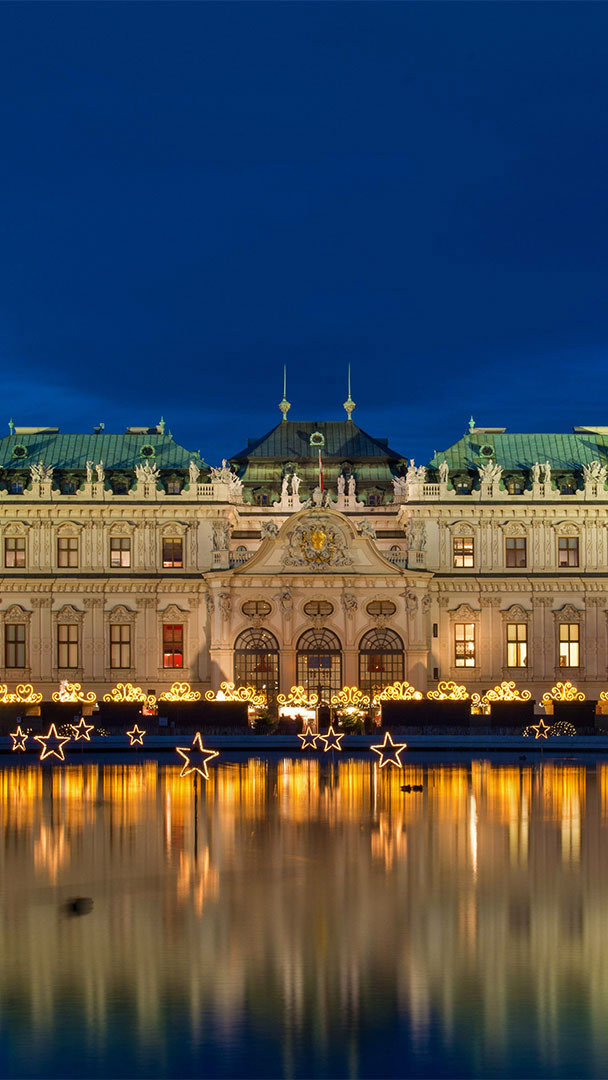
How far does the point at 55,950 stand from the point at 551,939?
25.9ft

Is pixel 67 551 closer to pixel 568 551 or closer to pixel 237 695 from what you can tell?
pixel 237 695

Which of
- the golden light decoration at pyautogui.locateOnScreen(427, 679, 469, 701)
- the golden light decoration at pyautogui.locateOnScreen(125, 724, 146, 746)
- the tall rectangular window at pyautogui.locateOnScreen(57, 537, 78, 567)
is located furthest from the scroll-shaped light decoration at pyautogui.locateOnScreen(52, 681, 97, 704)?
the golden light decoration at pyautogui.locateOnScreen(427, 679, 469, 701)

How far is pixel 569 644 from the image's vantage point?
85.1m

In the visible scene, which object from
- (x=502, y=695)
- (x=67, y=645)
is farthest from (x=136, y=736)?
(x=502, y=695)

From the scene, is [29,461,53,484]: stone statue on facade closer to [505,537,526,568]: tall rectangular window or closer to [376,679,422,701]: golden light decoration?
[376,679,422,701]: golden light decoration

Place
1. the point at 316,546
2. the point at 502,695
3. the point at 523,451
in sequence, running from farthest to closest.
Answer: the point at 523,451 < the point at 316,546 < the point at 502,695

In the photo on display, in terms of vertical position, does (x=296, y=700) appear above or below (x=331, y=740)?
above

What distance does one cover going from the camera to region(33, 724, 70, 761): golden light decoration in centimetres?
5788

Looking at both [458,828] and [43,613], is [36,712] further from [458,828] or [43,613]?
[458,828]

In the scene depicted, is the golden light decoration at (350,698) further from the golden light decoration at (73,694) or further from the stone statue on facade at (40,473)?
the stone statue on facade at (40,473)

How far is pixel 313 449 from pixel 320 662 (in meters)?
18.7

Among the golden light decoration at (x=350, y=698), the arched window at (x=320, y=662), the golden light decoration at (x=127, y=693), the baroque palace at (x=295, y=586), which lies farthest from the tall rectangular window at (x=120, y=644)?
the golden light decoration at (x=350, y=698)

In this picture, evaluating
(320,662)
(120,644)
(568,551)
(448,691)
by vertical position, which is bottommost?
(448,691)

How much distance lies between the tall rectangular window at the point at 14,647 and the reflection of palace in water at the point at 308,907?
4030 cm
